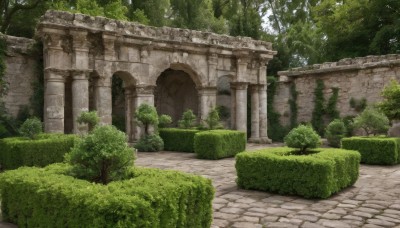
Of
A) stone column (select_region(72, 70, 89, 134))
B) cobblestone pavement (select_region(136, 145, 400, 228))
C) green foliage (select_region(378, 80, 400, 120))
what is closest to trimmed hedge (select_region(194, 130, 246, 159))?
cobblestone pavement (select_region(136, 145, 400, 228))

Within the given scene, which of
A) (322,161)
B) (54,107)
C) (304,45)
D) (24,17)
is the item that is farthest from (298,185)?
(304,45)

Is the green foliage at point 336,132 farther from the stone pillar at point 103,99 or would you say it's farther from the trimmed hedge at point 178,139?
the stone pillar at point 103,99

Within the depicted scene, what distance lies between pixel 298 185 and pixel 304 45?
1998cm

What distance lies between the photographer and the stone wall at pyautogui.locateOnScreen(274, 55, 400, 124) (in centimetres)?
1650

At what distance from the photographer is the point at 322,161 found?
6.25 m

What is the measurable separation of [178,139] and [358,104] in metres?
9.19

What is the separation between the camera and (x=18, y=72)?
1366cm

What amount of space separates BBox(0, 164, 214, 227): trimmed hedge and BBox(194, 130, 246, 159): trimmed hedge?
6.54 metres

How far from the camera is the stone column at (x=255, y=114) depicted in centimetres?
1772

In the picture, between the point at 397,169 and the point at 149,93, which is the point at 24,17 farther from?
the point at 397,169

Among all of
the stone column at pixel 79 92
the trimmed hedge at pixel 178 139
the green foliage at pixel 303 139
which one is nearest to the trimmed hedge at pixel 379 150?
the green foliage at pixel 303 139

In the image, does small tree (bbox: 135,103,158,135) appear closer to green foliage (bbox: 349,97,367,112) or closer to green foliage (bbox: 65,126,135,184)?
green foliage (bbox: 65,126,135,184)

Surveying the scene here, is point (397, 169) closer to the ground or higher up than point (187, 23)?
closer to the ground

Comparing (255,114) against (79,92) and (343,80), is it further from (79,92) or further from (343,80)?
(79,92)
